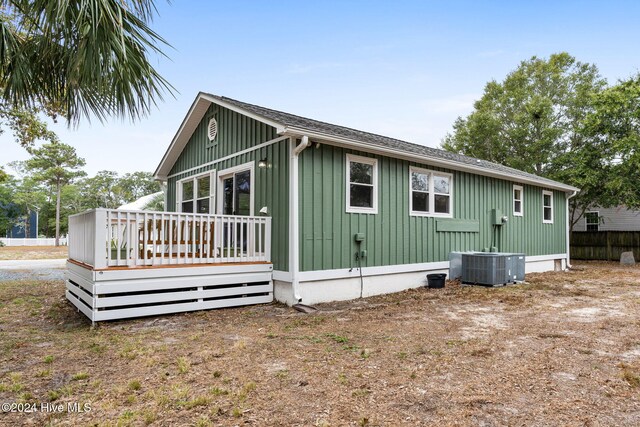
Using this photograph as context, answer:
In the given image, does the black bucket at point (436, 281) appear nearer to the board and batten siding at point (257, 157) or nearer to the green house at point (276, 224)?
the green house at point (276, 224)

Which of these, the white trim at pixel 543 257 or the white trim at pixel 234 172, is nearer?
the white trim at pixel 234 172

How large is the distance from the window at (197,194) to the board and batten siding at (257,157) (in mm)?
209

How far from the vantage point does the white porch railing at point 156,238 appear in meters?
5.11

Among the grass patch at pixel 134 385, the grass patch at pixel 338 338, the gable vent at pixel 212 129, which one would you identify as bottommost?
the grass patch at pixel 338 338

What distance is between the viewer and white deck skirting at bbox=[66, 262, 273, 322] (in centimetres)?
500

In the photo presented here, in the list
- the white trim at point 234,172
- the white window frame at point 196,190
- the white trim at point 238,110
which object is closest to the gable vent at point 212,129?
the white trim at point 238,110

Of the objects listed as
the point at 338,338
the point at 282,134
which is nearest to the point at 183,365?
the point at 338,338

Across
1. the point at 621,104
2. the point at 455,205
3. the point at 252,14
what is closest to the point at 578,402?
the point at 455,205

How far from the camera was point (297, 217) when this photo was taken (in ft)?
20.4

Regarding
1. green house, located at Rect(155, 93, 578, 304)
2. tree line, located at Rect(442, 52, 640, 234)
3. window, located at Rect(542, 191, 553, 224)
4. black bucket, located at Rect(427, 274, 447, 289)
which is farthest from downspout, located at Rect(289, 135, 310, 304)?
tree line, located at Rect(442, 52, 640, 234)

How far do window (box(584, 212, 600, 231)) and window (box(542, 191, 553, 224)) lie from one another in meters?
9.13

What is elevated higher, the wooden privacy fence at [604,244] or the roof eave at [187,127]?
the roof eave at [187,127]

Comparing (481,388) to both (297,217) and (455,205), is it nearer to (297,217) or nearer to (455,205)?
(297,217)

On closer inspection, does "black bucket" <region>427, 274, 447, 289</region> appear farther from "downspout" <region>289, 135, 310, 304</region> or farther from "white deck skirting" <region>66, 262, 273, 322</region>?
"white deck skirting" <region>66, 262, 273, 322</region>
